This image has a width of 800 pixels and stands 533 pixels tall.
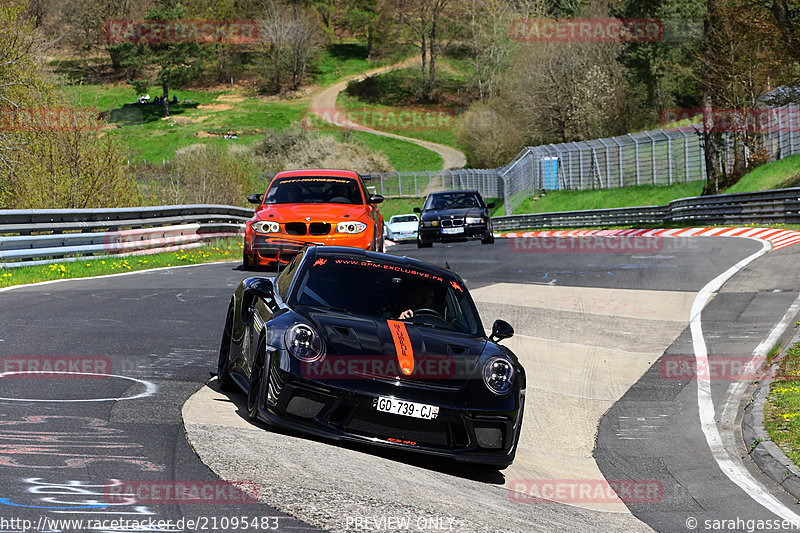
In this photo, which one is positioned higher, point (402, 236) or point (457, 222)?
point (457, 222)

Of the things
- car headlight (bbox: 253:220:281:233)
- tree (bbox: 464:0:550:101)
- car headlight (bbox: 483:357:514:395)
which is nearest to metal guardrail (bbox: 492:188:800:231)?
car headlight (bbox: 253:220:281:233)

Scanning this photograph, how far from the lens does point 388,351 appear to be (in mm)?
6801

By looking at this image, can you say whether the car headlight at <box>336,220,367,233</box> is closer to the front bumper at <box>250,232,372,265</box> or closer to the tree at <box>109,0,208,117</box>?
→ the front bumper at <box>250,232,372,265</box>

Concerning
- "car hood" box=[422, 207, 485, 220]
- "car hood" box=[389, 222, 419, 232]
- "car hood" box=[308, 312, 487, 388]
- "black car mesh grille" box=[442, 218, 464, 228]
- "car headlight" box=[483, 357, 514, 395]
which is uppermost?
"car hood" box=[308, 312, 487, 388]

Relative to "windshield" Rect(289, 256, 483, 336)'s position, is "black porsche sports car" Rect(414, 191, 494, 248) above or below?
below

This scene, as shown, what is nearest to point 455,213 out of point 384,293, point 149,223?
point 149,223

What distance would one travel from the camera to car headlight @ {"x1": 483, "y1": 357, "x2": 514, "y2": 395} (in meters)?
6.95

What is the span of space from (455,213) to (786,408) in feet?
60.1

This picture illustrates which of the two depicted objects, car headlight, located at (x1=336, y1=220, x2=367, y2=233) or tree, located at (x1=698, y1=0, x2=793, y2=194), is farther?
tree, located at (x1=698, y1=0, x2=793, y2=194)

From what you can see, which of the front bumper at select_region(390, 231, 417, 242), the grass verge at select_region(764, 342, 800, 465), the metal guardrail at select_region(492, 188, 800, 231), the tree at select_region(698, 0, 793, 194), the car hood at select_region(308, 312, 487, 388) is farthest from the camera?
the front bumper at select_region(390, 231, 417, 242)

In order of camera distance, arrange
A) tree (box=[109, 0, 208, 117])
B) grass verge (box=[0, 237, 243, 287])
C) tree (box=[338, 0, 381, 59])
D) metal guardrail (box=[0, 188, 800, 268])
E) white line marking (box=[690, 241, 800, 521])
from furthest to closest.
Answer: tree (box=[338, 0, 381, 59]), tree (box=[109, 0, 208, 117]), metal guardrail (box=[0, 188, 800, 268]), grass verge (box=[0, 237, 243, 287]), white line marking (box=[690, 241, 800, 521])

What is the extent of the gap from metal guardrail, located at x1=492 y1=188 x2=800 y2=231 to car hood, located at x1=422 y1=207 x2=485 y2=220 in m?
10.3

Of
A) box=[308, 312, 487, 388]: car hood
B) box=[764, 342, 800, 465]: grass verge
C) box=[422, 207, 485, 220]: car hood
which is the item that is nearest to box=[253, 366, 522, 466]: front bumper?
box=[308, 312, 487, 388]: car hood

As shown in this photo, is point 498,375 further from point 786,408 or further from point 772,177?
point 772,177
